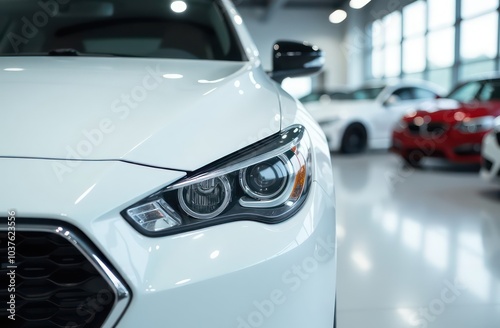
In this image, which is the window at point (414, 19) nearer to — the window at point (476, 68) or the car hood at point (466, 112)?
the window at point (476, 68)

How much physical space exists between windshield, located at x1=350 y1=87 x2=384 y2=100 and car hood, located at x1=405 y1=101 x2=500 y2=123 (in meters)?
2.19

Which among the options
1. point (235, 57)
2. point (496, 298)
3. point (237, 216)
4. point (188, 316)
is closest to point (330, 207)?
point (237, 216)

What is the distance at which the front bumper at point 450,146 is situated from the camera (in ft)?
16.5

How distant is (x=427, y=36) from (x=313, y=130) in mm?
12903

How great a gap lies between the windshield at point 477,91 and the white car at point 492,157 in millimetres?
1981

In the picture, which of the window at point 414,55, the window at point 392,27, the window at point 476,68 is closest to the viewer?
the window at point 476,68

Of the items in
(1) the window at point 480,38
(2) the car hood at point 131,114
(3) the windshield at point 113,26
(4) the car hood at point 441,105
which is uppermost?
(1) the window at point 480,38

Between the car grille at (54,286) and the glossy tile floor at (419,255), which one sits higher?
the car grille at (54,286)

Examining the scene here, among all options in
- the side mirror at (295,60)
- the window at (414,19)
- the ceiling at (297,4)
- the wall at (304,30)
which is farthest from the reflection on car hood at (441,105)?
the ceiling at (297,4)

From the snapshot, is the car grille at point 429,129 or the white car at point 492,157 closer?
the white car at point 492,157

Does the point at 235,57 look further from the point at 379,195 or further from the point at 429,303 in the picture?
the point at 379,195

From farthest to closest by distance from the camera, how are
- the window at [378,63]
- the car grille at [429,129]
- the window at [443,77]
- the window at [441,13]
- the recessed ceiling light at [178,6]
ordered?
the window at [378,63]
the window at [443,77]
the window at [441,13]
the car grille at [429,129]
the recessed ceiling light at [178,6]

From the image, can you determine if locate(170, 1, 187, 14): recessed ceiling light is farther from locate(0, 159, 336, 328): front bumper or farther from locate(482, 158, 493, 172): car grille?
locate(482, 158, 493, 172): car grille

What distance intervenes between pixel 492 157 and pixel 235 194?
326 cm
